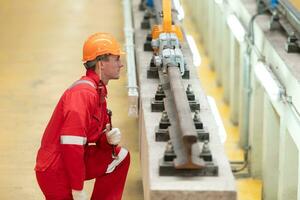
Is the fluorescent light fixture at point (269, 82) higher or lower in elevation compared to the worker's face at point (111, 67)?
lower

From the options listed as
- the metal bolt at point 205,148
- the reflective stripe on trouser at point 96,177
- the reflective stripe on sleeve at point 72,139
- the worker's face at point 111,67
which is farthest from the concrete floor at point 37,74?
the metal bolt at point 205,148

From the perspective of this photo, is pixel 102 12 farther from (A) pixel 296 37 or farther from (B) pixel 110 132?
(B) pixel 110 132

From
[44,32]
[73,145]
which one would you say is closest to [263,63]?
[73,145]

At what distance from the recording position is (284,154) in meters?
6.95

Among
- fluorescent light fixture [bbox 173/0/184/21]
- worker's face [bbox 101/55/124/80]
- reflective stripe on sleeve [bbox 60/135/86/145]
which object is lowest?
reflective stripe on sleeve [bbox 60/135/86/145]

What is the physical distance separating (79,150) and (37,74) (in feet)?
16.6

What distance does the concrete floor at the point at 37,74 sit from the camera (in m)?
7.21

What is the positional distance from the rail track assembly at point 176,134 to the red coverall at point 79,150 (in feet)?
1.24

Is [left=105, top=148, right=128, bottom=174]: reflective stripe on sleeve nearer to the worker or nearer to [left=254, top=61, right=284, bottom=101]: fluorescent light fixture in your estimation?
the worker

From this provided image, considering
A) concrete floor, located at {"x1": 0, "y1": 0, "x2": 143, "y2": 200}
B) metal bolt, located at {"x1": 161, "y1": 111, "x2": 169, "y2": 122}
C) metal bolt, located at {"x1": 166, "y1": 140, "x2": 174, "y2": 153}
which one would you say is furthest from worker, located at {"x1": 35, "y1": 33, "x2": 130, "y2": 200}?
concrete floor, located at {"x1": 0, "y1": 0, "x2": 143, "y2": 200}

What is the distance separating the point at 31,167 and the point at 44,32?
4.92m

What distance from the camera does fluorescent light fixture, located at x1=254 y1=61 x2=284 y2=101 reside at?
22.1 feet

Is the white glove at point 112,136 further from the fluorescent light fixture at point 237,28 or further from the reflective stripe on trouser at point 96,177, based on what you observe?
the fluorescent light fixture at point 237,28

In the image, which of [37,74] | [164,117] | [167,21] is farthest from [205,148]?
[37,74]
